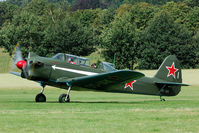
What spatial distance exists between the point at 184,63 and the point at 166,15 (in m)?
9.88

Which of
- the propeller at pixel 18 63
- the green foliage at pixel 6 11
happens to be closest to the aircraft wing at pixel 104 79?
the propeller at pixel 18 63

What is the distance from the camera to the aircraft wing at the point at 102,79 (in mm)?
17562

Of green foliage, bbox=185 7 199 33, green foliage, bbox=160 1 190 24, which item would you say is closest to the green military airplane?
green foliage, bbox=185 7 199 33

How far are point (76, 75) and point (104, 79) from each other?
1370mm

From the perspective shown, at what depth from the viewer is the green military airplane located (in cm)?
1795

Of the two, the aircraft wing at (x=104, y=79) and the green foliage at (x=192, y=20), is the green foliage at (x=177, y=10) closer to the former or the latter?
the green foliage at (x=192, y=20)

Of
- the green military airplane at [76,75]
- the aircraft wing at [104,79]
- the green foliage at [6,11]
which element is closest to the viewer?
the aircraft wing at [104,79]

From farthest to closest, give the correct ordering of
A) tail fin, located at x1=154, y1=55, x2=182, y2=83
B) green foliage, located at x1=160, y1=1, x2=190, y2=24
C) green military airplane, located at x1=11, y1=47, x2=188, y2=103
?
1. green foliage, located at x1=160, y1=1, x2=190, y2=24
2. tail fin, located at x1=154, y1=55, x2=182, y2=83
3. green military airplane, located at x1=11, y1=47, x2=188, y2=103

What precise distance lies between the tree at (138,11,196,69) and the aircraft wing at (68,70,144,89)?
4852 centimetres

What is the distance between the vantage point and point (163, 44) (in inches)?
2726

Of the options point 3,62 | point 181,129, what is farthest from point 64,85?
point 3,62

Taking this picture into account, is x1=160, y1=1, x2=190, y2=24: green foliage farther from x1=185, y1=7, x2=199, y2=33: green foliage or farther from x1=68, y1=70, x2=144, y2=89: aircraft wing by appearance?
x1=68, y1=70, x2=144, y2=89: aircraft wing

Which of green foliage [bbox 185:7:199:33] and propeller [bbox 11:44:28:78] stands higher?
green foliage [bbox 185:7:199:33]

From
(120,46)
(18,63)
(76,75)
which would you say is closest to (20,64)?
(18,63)
